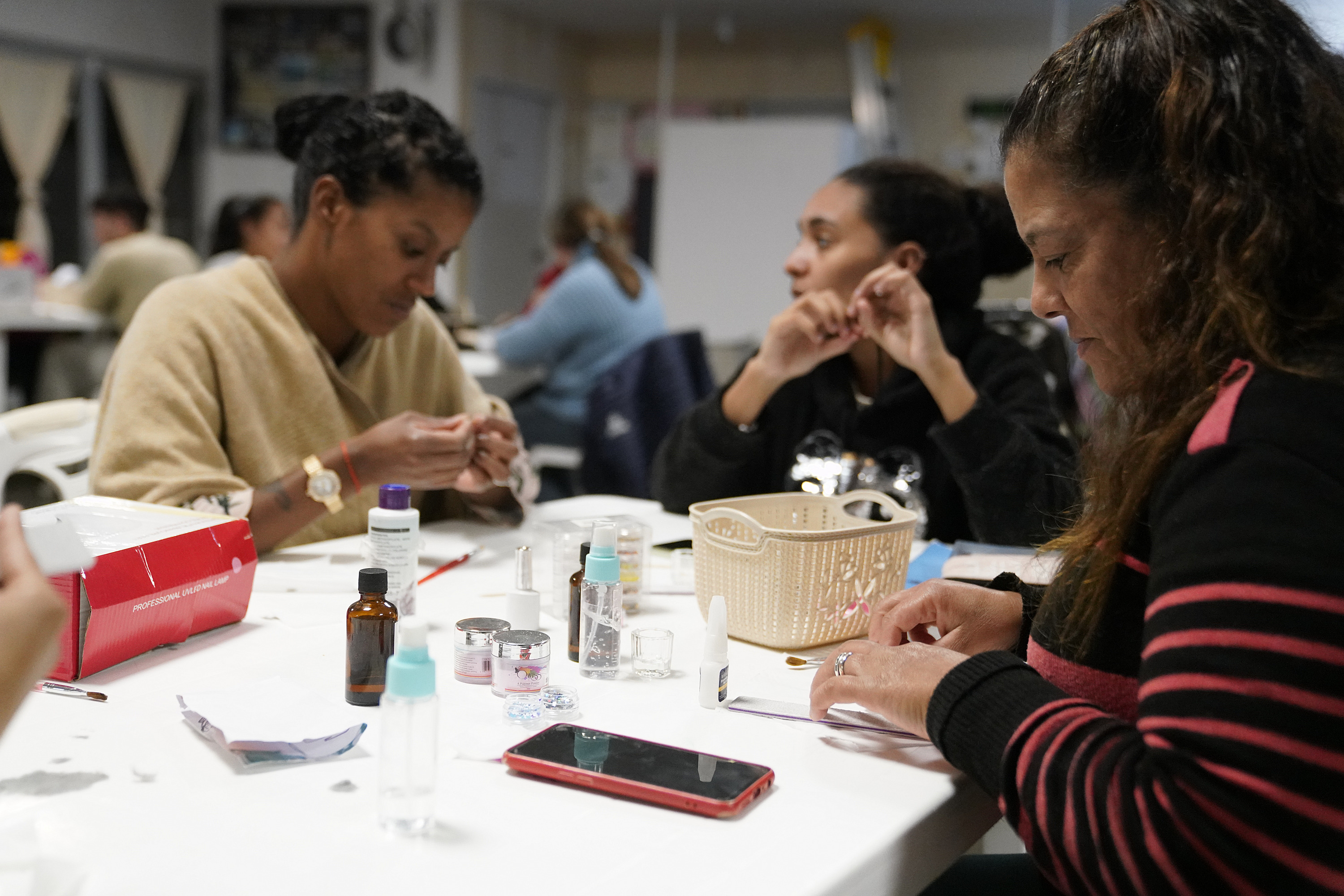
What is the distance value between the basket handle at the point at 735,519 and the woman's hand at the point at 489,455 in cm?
49

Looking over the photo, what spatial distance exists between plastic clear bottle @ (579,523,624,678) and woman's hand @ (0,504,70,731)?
1.68 ft

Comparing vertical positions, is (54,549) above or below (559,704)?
above

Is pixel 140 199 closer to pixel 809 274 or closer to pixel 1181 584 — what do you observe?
pixel 809 274

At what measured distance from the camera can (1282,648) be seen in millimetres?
643

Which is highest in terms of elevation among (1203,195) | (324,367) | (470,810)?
(1203,195)

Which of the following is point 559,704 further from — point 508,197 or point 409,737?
point 508,197

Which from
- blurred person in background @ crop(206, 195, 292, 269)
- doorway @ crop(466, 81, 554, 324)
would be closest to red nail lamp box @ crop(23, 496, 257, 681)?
blurred person in background @ crop(206, 195, 292, 269)

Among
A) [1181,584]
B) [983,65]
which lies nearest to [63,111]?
[983,65]

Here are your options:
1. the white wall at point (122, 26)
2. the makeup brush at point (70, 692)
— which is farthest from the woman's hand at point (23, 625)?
the white wall at point (122, 26)

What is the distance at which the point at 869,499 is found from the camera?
1404mm

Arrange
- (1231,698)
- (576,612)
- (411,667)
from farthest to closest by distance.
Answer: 1. (576,612)
2. (411,667)
3. (1231,698)

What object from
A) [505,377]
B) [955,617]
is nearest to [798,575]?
[955,617]

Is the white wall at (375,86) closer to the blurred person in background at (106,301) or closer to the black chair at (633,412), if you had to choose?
the blurred person in background at (106,301)

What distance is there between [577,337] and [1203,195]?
3.35 metres
